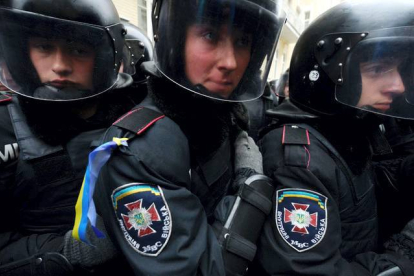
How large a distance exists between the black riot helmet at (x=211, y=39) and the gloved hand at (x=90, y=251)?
25.9 inches

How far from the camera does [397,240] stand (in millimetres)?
1118

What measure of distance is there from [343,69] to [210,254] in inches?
38.4

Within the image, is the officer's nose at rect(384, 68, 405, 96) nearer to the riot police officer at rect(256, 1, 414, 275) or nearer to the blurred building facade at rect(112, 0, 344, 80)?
the riot police officer at rect(256, 1, 414, 275)

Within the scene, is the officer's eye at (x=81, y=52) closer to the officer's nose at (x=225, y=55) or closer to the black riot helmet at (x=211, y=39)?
the black riot helmet at (x=211, y=39)

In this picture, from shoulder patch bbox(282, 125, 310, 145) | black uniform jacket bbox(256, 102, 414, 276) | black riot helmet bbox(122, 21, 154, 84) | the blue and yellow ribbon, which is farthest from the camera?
black riot helmet bbox(122, 21, 154, 84)

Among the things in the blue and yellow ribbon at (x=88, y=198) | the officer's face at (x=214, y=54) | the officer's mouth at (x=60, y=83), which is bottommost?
the blue and yellow ribbon at (x=88, y=198)

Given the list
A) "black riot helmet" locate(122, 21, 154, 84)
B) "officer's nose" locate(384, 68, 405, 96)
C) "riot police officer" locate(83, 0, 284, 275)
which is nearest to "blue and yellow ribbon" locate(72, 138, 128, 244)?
"riot police officer" locate(83, 0, 284, 275)

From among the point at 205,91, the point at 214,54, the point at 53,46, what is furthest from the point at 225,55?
the point at 53,46

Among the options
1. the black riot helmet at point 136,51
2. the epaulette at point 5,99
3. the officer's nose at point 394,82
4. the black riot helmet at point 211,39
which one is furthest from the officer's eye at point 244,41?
the black riot helmet at point 136,51

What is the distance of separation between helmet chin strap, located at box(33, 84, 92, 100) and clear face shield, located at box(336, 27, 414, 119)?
3.97 feet

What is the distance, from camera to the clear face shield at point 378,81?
104 cm

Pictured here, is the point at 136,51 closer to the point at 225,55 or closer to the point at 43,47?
the point at 43,47

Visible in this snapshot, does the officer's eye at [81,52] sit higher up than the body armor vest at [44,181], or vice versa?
the officer's eye at [81,52]

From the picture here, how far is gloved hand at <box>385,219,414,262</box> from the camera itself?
1047mm
